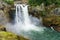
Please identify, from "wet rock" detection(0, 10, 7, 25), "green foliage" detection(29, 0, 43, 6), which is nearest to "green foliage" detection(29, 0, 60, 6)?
"green foliage" detection(29, 0, 43, 6)

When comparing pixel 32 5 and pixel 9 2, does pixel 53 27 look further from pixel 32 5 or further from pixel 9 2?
pixel 9 2

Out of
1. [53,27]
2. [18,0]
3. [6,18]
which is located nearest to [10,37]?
[53,27]

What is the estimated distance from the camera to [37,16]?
19703mm

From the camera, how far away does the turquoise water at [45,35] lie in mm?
14516

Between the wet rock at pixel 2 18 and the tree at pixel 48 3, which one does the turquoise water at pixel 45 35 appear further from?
the wet rock at pixel 2 18

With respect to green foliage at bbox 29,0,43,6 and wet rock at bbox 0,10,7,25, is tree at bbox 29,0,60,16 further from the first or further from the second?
wet rock at bbox 0,10,7,25

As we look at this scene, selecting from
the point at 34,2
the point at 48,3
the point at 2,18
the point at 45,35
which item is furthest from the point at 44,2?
the point at 45,35

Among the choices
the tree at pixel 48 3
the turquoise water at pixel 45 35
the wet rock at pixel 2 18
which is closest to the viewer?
the turquoise water at pixel 45 35

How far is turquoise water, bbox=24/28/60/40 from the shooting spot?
14.5 meters

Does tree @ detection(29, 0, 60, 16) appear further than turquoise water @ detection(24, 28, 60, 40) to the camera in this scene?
Yes

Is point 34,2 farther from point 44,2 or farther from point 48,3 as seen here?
point 48,3

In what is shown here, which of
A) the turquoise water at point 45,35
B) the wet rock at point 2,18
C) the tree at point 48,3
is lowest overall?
the turquoise water at point 45,35

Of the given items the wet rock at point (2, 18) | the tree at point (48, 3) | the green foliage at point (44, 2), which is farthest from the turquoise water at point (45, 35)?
the wet rock at point (2, 18)

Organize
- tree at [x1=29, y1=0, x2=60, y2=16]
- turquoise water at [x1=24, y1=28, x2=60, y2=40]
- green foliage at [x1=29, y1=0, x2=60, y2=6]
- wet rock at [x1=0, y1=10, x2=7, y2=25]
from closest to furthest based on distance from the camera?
turquoise water at [x1=24, y1=28, x2=60, y2=40], wet rock at [x1=0, y1=10, x2=7, y2=25], tree at [x1=29, y1=0, x2=60, y2=16], green foliage at [x1=29, y1=0, x2=60, y2=6]
